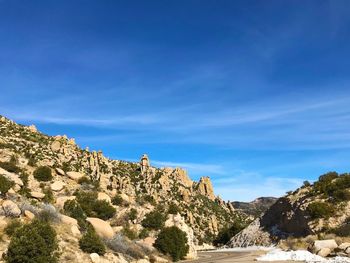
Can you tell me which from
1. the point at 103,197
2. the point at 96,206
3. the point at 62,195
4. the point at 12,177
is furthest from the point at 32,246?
the point at 103,197

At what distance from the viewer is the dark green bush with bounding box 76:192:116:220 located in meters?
40.4

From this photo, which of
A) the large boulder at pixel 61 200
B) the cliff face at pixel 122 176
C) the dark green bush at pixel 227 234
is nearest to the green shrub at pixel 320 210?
the cliff face at pixel 122 176

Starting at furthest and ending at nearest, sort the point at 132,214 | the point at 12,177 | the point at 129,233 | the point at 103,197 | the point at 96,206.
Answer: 1. the point at 103,197
2. the point at 132,214
3. the point at 96,206
4. the point at 12,177
5. the point at 129,233

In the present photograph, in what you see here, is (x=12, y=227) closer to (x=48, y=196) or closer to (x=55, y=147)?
(x=48, y=196)

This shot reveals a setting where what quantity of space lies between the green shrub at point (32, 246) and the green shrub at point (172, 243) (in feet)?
53.7

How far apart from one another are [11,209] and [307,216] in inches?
1657

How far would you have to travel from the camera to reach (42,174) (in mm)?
43969

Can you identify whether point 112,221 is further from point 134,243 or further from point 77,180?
point 77,180

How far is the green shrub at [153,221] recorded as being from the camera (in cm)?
4212

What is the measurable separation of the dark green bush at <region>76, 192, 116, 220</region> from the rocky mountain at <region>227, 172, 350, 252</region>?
24408 mm

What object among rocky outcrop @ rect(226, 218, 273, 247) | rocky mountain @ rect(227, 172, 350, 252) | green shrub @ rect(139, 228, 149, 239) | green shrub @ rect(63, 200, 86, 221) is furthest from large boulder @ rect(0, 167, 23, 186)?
rocky outcrop @ rect(226, 218, 273, 247)

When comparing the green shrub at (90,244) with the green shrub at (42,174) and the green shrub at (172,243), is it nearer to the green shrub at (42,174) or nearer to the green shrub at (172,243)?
the green shrub at (172,243)

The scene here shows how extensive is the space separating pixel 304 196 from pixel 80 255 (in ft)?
148

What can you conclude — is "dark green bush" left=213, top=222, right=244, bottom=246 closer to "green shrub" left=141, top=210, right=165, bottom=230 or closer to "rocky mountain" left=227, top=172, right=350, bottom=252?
"rocky mountain" left=227, top=172, right=350, bottom=252
